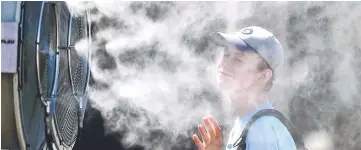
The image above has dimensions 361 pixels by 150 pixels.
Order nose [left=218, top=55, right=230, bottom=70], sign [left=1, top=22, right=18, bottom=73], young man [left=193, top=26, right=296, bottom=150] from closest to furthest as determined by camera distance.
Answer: sign [left=1, top=22, right=18, bottom=73] → young man [left=193, top=26, right=296, bottom=150] → nose [left=218, top=55, right=230, bottom=70]

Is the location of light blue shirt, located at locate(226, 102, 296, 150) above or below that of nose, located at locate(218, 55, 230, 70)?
below

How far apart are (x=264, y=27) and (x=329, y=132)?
2.09ft

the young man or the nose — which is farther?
the nose

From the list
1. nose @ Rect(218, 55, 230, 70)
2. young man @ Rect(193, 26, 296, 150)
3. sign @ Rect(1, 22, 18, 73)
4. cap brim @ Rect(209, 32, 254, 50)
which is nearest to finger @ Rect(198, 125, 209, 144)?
young man @ Rect(193, 26, 296, 150)

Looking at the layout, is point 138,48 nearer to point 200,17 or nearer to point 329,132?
point 200,17

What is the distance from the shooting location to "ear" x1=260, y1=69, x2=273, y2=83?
2166mm

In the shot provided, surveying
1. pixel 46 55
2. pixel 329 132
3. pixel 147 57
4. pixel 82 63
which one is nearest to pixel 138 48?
pixel 147 57

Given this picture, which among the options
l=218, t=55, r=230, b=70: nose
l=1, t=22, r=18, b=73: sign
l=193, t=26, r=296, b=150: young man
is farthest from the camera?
l=218, t=55, r=230, b=70: nose

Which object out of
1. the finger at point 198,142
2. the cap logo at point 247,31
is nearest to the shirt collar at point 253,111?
the finger at point 198,142

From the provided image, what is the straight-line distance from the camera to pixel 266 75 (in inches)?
85.6

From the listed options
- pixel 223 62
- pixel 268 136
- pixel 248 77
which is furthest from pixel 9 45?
pixel 268 136

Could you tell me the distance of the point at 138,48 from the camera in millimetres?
2354

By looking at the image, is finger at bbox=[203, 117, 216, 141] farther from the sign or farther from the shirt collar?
the sign

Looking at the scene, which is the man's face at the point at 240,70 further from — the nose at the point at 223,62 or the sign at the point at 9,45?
the sign at the point at 9,45
